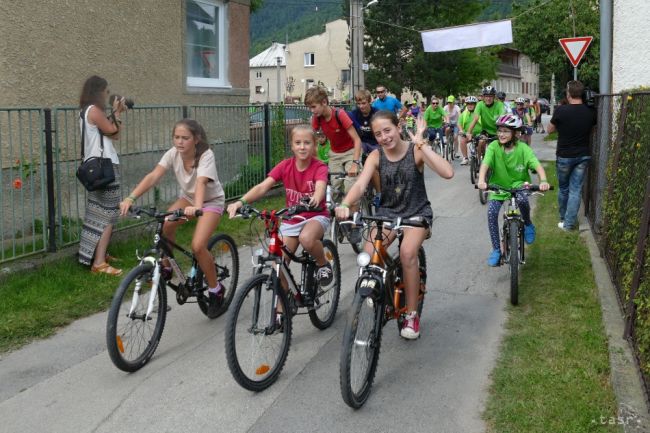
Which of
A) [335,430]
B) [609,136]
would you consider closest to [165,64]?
[609,136]

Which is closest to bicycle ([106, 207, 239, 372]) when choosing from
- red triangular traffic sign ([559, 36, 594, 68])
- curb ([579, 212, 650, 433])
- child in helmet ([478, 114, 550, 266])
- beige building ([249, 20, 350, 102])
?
curb ([579, 212, 650, 433])

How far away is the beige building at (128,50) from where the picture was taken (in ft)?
28.9

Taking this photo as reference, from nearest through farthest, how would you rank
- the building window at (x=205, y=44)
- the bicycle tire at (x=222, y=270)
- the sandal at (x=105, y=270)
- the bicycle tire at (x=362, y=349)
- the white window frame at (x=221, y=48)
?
the bicycle tire at (x=362, y=349)
the bicycle tire at (x=222, y=270)
the sandal at (x=105, y=270)
the building window at (x=205, y=44)
the white window frame at (x=221, y=48)

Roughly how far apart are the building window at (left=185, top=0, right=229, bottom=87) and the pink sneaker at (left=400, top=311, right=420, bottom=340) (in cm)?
817

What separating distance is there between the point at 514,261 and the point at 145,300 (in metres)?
3.27

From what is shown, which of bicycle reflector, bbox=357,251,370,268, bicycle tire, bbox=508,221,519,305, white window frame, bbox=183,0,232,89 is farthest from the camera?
white window frame, bbox=183,0,232,89

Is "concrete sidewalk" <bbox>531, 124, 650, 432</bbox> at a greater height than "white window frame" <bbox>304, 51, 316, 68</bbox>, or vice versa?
"white window frame" <bbox>304, 51, 316, 68</bbox>

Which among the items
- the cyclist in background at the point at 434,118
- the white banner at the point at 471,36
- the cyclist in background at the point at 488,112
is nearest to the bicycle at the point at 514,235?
the cyclist in background at the point at 488,112

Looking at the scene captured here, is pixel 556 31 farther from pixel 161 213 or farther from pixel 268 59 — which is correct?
pixel 268 59

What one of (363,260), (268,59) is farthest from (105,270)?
(268,59)

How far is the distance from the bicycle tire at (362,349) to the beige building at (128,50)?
20.0ft

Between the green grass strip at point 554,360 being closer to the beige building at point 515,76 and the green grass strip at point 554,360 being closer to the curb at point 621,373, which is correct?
the curb at point 621,373

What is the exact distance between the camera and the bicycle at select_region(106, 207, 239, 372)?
4707mm

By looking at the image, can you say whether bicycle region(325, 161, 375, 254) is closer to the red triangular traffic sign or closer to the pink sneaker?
the pink sneaker
